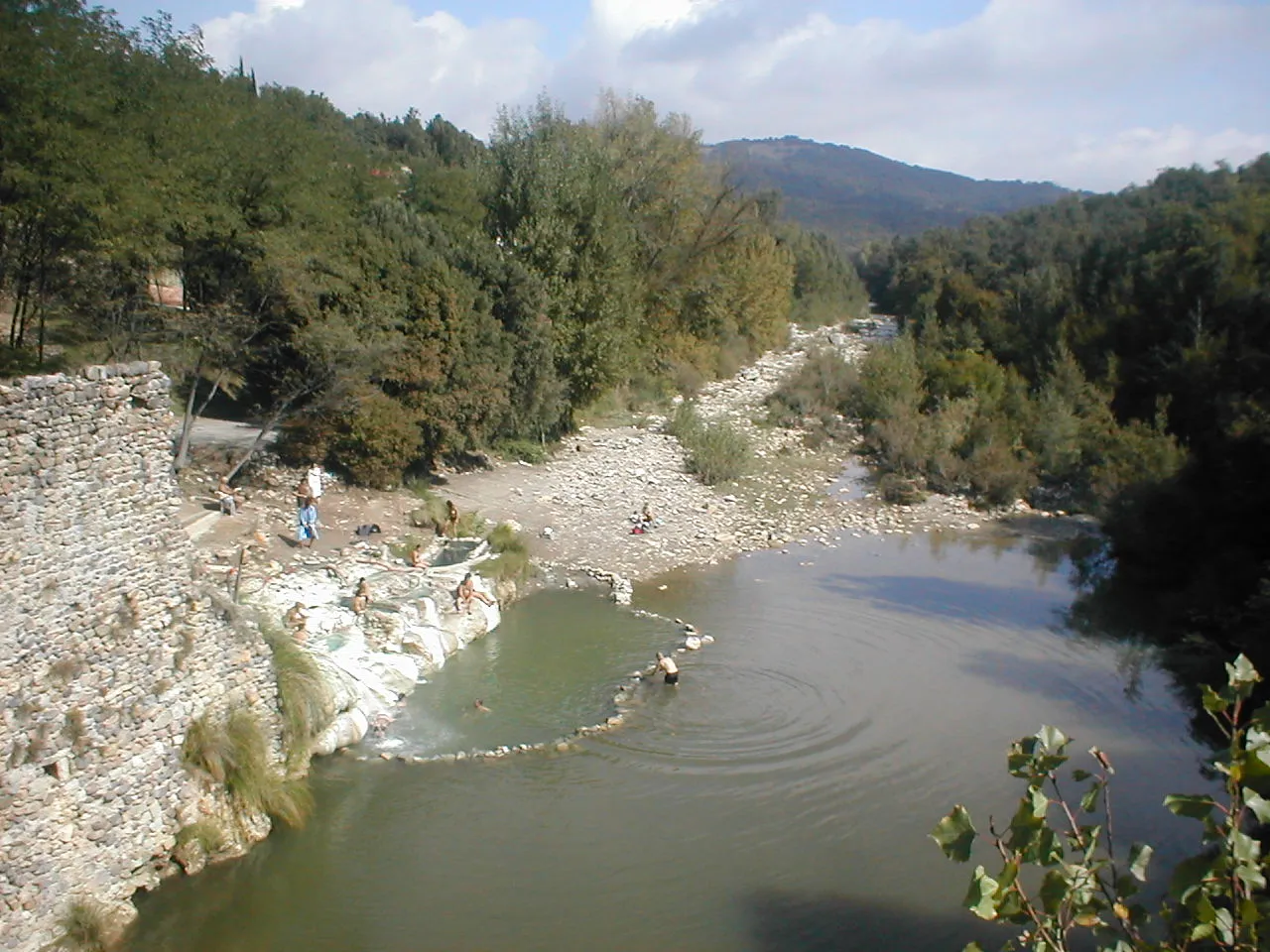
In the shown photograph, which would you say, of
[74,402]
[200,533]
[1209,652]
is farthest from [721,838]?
[200,533]

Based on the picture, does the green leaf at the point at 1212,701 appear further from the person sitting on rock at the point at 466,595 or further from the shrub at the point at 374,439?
the shrub at the point at 374,439

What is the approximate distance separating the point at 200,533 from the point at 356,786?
6.85 metres

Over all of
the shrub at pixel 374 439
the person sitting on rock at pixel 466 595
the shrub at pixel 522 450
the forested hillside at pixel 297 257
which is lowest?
the person sitting on rock at pixel 466 595

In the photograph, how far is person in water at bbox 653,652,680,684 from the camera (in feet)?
51.7

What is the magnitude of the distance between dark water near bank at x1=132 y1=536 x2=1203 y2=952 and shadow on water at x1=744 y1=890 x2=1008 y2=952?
0.02 meters

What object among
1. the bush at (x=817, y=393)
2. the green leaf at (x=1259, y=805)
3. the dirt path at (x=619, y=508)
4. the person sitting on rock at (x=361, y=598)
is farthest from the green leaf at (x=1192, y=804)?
the bush at (x=817, y=393)

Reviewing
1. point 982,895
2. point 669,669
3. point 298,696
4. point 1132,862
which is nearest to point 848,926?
point 669,669

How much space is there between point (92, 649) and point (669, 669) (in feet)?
27.6

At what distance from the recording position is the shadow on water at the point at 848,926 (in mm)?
9758

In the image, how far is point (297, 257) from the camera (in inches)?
782

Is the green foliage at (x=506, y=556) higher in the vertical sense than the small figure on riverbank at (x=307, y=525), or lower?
lower

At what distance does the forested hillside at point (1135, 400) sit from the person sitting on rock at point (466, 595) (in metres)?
11.3

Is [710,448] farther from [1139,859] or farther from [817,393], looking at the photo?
[1139,859]

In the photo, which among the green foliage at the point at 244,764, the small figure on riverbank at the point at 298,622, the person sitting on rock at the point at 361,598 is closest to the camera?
the green foliage at the point at 244,764
